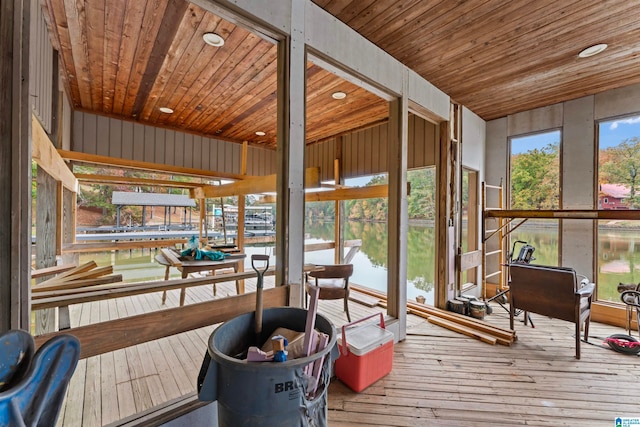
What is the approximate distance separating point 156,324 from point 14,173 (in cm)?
87

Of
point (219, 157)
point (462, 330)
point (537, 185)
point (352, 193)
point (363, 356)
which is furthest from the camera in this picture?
point (219, 157)

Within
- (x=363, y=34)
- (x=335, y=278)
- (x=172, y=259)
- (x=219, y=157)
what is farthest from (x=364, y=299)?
(x=219, y=157)

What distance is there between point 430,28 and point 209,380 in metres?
3.04

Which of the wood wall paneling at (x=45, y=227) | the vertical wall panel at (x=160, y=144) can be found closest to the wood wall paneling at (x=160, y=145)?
the vertical wall panel at (x=160, y=144)

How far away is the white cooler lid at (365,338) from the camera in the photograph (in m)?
2.05

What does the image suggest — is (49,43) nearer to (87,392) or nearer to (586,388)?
(87,392)

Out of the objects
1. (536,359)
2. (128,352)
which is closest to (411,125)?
(536,359)

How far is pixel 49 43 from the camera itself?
2.16 metres

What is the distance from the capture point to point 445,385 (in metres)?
2.12

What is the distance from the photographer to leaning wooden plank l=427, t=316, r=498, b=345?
2.84 meters

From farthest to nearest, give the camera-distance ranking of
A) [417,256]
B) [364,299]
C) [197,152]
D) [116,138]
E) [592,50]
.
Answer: [417,256] < [197,152] < [364,299] < [116,138] < [592,50]

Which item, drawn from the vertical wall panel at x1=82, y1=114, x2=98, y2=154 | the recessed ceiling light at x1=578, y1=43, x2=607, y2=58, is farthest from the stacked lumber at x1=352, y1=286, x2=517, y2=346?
the vertical wall panel at x1=82, y1=114, x2=98, y2=154

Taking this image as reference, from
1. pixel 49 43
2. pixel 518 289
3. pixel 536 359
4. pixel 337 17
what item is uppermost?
pixel 337 17

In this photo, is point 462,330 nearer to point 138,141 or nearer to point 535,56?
point 535,56
